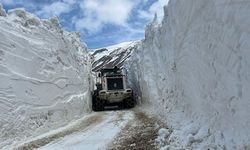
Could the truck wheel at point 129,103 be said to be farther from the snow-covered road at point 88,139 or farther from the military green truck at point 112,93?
the snow-covered road at point 88,139

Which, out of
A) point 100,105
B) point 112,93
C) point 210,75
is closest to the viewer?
point 210,75

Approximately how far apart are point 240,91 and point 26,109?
8.61 metres

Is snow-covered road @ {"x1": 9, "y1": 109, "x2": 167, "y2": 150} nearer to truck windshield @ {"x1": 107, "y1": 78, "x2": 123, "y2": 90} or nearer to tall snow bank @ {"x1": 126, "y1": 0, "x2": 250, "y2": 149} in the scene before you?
tall snow bank @ {"x1": 126, "y1": 0, "x2": 250, "y2": 149}

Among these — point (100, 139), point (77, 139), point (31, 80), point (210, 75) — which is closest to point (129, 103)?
point (31, 80)

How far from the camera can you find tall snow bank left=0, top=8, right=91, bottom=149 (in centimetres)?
1242

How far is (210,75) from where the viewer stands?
8930 millimetres

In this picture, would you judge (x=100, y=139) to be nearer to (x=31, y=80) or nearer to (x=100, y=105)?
(x=31, y=80)

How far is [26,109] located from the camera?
520 inches

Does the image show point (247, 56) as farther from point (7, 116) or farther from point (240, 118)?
point (7, 116)

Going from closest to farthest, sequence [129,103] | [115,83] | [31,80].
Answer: [31,80]
[129,103]
[115,83]

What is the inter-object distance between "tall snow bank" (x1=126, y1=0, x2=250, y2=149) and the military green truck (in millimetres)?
10936

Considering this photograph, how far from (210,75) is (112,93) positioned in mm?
18153

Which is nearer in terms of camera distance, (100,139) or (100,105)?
(100,139)

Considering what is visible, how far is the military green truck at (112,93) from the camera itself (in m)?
26.8
